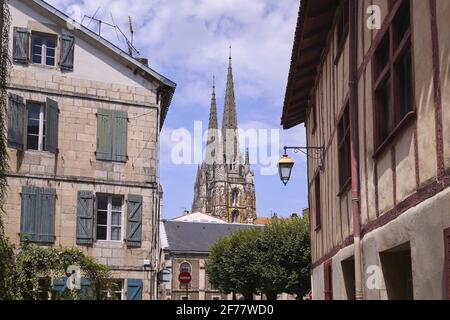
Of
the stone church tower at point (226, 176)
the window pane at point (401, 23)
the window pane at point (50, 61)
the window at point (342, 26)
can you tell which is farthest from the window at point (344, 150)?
the stone church tower at point (226, 176)

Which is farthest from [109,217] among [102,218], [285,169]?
[285,169]

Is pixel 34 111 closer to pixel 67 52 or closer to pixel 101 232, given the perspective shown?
pixel 67 52

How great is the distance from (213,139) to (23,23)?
322 ft

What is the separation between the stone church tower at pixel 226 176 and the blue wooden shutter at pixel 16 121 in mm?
79714

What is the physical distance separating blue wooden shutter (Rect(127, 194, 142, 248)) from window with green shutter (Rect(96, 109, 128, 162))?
3.69 feet

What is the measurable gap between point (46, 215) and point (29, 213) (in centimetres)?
39

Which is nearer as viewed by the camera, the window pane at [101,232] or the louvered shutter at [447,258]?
the louvered shutter at [447,258]

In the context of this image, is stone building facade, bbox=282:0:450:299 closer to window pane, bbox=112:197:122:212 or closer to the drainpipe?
the drainpipe

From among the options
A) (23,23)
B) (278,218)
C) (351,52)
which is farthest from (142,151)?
(278,218)

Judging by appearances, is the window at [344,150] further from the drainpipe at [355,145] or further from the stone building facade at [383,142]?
the drainpipe at [355,145]

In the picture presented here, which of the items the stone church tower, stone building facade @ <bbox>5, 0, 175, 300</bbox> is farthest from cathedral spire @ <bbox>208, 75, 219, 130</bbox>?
stone building facade @ <bbox>5, 0, 175, 300</bbox>

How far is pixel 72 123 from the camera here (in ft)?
51.7

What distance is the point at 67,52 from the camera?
16.0 meters

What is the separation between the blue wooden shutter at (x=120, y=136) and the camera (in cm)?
1599
